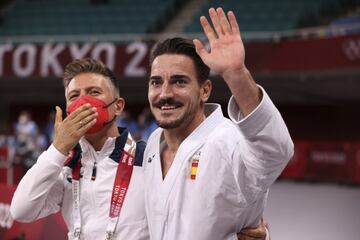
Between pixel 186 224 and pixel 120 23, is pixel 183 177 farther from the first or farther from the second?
pixel 120 23

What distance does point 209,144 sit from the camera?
2285mm

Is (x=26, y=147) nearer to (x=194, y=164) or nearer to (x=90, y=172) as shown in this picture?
(x=90, y=172)

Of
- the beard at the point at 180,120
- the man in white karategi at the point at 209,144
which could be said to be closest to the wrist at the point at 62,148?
the man in white karategi at the point at 209,144

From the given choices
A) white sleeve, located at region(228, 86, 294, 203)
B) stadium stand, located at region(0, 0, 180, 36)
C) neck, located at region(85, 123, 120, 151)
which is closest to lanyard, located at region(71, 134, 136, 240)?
neck, located at region(85, 123, 120, 151)

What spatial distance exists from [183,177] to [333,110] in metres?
17.0

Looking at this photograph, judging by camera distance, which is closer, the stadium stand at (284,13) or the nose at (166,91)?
the nose at (166,91)

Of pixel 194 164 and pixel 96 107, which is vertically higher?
pixel 96 107

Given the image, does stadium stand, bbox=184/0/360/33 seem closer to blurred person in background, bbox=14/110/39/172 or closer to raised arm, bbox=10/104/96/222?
blurred person in background, bbox=14/110/39/172

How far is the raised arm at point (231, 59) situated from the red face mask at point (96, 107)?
0.71 m

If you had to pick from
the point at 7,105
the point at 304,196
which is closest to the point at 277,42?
the point at 304,196

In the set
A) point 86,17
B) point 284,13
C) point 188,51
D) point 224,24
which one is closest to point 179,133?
point 188,51

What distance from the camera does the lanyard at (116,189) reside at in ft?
8.67

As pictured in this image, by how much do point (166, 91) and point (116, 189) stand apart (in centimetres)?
56

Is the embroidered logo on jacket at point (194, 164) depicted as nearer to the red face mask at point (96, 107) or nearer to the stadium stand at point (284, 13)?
the red face mask at point (96, 107)
